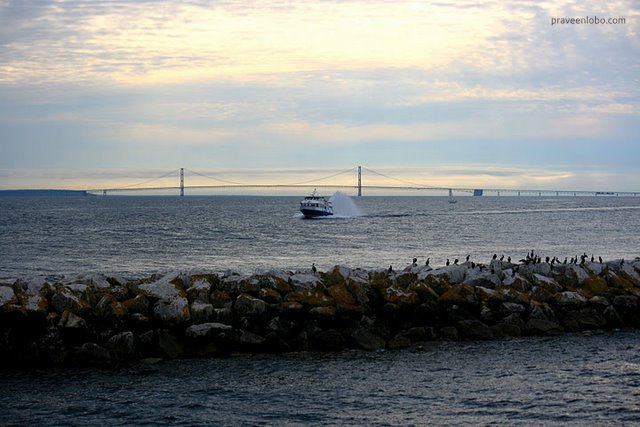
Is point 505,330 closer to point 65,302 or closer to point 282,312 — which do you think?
point 282,312

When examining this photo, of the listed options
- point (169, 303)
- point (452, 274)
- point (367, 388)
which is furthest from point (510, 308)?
point (169, 303)

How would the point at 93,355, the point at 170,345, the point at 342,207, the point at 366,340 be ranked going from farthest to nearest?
the point at 342,207 → the point at 366,340 → the point at 170,345 → the point at 93,355

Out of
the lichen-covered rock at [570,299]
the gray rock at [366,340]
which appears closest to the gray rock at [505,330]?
the lichen-covered rock at [570,299]

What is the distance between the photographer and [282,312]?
1205 cm

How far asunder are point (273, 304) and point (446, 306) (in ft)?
9.23

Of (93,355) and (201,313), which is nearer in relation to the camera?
(93,355)

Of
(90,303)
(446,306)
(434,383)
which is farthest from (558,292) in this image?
(90,303)

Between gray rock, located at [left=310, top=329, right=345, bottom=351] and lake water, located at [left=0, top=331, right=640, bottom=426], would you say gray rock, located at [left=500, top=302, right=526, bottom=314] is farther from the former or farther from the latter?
gray rock, located at [left=310, top=329, right=345, bottom=351]

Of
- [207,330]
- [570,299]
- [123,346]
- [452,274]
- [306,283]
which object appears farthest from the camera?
[452,274]

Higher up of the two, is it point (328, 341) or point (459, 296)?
point (459, 296)

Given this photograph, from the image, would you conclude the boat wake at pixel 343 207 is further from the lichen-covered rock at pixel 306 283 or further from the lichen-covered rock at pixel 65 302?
the lichen-covered rock at pixel 65 302

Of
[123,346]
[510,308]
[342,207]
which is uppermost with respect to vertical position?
[342,207]

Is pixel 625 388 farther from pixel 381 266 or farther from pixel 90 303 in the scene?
pixel 381 266

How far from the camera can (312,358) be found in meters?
11.4
